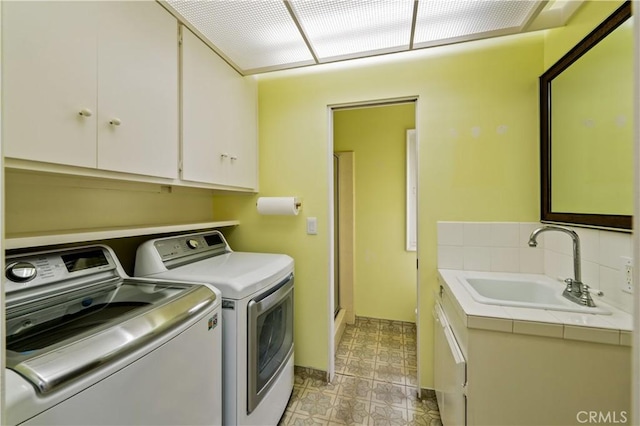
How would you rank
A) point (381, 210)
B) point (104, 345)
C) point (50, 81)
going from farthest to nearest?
1. point (381, 210)
2. point (50, 81)
3. point (104, 345)

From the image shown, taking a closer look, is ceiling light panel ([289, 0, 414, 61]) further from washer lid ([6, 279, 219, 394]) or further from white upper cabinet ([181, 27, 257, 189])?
washer lid ([6, 279, 219, 394])

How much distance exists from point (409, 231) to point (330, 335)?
1.36 meters

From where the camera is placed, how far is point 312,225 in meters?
1.93

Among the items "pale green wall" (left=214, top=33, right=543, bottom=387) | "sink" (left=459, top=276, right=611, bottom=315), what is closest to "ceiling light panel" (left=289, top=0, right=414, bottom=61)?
"pale green wall" (left=214, top=33, right=543, bottom=387)

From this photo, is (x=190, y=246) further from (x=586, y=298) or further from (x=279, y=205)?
(x=586, y=298)

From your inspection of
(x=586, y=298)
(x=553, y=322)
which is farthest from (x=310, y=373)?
(x=586, y=298)

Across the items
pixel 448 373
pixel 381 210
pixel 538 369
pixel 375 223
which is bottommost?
pixel 448 373

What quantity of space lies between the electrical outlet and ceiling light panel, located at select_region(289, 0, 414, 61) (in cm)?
144

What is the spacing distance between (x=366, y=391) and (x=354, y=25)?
2317mm

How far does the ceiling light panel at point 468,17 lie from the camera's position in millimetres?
1264

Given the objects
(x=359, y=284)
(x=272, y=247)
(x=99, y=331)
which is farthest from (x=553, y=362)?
(x=359, y=284)

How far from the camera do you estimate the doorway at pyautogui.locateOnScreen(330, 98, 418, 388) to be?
107 inches

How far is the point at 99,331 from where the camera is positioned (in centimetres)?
73

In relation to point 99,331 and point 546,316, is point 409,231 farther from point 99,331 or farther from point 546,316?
point 99,331
